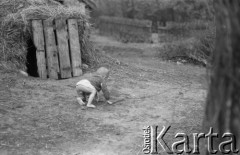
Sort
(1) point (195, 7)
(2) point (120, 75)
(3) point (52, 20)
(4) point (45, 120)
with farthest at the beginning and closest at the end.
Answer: (1) point (195, 7), (2) point (120, 75), (3) point (52, 20), (4) point (45, 120)

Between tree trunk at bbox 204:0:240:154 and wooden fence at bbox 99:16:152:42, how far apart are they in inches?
547

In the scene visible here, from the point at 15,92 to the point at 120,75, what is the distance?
3.01 metres

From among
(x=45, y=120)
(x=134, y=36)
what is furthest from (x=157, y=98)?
(x=134, y=36)

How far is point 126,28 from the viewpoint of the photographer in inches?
765

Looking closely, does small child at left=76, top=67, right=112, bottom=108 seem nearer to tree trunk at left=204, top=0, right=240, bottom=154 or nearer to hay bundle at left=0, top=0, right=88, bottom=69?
hay bundle at left=0, top=0, right=88, bottom=69

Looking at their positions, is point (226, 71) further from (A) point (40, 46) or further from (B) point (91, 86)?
(A) point (40, 46)

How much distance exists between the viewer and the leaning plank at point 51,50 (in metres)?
9.17

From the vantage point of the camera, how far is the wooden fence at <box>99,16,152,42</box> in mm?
17859

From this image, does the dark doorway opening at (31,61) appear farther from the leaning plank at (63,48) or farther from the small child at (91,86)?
the small child at (91,86)

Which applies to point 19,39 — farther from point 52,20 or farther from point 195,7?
point 195,7

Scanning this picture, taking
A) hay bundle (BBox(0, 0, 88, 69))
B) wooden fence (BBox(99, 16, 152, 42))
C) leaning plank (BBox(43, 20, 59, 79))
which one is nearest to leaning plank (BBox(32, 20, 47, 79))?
leaning plank (BBox(43, 20, 59, 79))

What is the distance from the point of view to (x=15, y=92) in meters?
7.79

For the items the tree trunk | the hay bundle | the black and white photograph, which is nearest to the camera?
the tree trunk

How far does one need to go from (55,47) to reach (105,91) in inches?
100
